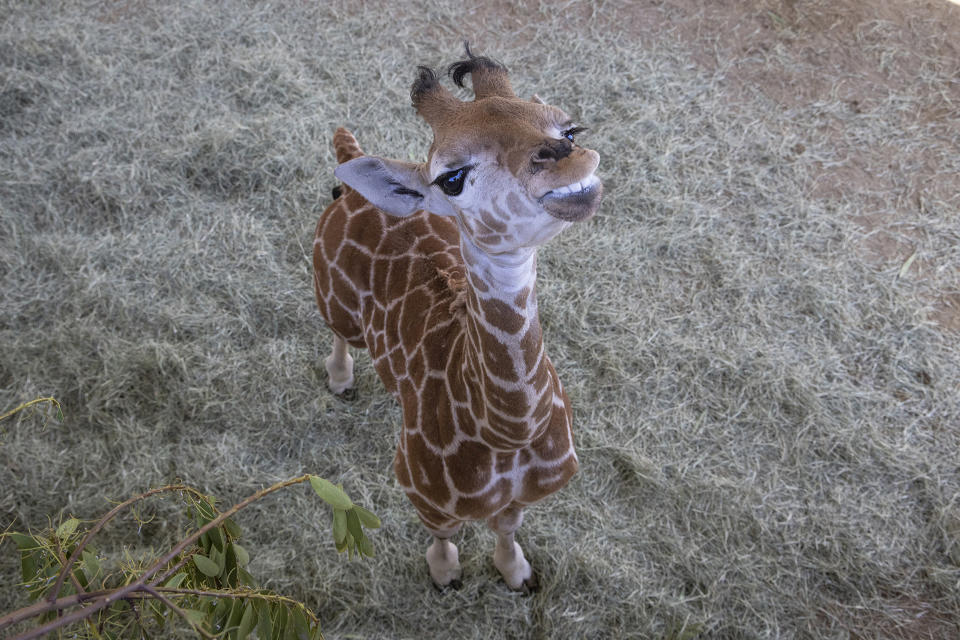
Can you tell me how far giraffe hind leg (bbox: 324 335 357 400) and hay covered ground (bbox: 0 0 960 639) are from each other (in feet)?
0.19

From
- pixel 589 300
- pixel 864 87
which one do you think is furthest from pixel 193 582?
pixel 864 87

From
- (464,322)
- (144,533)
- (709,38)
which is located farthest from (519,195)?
(709,38)

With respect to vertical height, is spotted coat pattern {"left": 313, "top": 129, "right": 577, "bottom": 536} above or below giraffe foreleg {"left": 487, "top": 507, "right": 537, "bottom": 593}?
above

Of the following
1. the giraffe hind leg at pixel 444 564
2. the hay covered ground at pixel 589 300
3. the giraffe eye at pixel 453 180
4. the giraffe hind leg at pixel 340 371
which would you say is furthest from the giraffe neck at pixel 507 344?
the giraffe hind leg at pixel 340 371

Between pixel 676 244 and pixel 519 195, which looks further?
pixel 676 244

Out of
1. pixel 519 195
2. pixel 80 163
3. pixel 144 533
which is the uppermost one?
pixel 519 195

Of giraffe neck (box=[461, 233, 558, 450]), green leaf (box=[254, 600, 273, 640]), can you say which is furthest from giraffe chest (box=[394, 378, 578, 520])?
green leaf (box=[254, 600, 273, 640])

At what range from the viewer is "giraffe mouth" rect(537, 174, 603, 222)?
1377mm

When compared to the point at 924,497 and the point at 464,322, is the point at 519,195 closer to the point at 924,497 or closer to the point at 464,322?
the point at 464,322

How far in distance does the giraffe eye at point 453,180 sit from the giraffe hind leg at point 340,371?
1483 mm

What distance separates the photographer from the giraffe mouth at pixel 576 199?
1.38 metres

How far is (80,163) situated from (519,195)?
3170 millimetres

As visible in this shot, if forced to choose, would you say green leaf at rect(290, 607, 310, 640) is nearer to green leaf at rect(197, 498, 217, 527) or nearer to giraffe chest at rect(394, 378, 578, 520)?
green leaf at rect(197, 498, 217, 527)

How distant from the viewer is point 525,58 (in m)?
4.19
